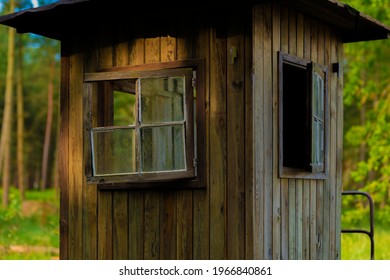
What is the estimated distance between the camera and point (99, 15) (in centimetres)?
725

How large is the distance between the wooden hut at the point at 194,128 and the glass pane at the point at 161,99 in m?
0.01

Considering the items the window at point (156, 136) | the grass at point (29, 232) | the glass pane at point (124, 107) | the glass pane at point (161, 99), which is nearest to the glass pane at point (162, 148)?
the window at point (156, 136)

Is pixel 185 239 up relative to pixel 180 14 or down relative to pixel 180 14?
down

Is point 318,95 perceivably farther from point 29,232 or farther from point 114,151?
point 29,232

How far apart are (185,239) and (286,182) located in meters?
1.08

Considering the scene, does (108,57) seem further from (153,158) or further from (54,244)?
(54,244)

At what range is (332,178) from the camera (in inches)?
310

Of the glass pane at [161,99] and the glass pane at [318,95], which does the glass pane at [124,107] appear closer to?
the glass pane at [318,95]

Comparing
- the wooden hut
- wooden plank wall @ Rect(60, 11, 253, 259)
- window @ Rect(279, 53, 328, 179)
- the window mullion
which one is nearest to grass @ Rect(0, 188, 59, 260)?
wooden plank wall @ Rect(60, 11, 253, 259)

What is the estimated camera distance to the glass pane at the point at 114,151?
678 centimetres

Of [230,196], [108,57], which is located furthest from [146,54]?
[230,196]

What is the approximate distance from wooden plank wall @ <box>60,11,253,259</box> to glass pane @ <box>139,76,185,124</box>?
258 mm

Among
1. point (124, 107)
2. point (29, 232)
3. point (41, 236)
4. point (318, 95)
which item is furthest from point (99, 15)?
point (124, 107)

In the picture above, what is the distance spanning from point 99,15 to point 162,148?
1598mm
